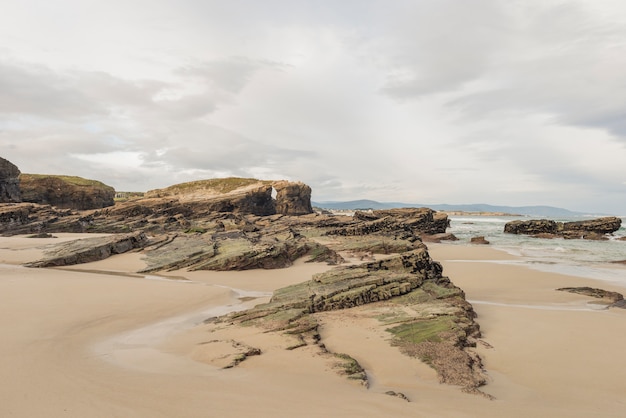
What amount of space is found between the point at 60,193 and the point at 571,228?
99161 millimetres

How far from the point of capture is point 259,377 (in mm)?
6641

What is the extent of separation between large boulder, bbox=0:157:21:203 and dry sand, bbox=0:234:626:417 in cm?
5464

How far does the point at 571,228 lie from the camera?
2452 inches

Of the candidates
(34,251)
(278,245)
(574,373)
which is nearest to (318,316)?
(574,373)

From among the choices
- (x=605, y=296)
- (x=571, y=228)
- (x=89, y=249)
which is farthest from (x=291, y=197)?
(x=605, y=296)

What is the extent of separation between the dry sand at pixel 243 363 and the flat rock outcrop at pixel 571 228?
2197 inches

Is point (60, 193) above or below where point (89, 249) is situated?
above

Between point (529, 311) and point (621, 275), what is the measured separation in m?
16.8

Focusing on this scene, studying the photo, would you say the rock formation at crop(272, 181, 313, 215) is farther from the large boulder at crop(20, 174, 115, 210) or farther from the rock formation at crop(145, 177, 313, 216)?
the large boulder at crop(20, 174, 115, 210)

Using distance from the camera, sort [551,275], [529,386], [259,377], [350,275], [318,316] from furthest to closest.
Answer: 1. [551,275]
2. [350,275]
3. [318,316]
4. [529,386]
5. [259,377]

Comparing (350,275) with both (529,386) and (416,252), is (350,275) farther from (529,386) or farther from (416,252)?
(529,386)

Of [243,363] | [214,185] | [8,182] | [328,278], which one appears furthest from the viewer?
[214,185]

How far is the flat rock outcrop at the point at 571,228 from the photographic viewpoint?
59.8 m

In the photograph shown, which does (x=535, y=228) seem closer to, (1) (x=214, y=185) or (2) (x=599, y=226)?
(2) (x=599, y=226)
